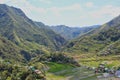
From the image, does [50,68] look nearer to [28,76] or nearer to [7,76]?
[7,76]

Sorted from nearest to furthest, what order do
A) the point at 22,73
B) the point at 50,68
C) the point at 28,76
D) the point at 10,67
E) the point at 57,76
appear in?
1. the point at 28,76
2. the point at 22,73
3. the point at 57,76
4. the point at 10,67
5. the point at 50,68

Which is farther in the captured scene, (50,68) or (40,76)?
(50,68)

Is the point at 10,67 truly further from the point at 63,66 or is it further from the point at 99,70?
the point at 99,70

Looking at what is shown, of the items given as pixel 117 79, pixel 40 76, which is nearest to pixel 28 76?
pixel 40 76

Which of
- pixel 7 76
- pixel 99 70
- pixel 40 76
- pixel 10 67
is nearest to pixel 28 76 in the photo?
pixel 40 76

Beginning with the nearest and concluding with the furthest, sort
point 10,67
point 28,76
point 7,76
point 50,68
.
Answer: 1. point 28,76
2. point 7,76
3. point 10,67
4. point 50,68

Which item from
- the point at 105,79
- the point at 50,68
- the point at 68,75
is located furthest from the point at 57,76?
the point at 105,79

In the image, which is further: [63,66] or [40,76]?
[63,66]

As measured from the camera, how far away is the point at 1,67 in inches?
7382

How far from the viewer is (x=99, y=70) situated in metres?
180

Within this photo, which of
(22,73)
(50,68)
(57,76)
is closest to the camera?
(22,73)

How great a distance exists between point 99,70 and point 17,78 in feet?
207

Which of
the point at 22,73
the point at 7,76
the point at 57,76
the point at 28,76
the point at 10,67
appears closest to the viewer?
the point at 28,76

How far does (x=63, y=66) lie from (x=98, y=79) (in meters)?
65.7
